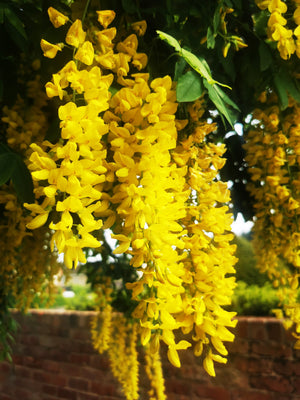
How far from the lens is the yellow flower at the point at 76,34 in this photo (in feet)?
2.18

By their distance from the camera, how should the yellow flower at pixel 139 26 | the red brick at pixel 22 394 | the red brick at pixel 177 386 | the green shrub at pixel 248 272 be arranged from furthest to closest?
the red brick at pixel 22 394, the green shrub at pixel 248 272, the red brick at pixel 177 386, the yellow flower at pixel 139 26

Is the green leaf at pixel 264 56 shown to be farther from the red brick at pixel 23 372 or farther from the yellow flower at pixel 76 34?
the red brick at pixel 23 372

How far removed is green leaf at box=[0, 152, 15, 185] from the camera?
2.63ft

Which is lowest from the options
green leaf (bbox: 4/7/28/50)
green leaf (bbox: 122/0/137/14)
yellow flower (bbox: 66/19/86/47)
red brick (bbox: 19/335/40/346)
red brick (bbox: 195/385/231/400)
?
red brick (bbox: 195/385/231/400)

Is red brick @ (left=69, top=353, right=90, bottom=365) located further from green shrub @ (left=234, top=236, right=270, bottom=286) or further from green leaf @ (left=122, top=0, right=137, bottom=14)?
green leaf @ (left=122, top=0, right=137, bottom=14)

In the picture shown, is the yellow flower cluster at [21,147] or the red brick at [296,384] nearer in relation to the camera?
the yellow flower cluster at [21,147]

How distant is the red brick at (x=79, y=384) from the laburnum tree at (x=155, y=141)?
2.10m

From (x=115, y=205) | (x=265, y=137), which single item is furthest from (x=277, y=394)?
(x=115, y=205)

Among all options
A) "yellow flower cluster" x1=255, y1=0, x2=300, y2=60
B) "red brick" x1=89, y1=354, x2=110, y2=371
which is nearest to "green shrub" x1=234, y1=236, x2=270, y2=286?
"red brick" x1=89, y1=354, x2=110, y2=371

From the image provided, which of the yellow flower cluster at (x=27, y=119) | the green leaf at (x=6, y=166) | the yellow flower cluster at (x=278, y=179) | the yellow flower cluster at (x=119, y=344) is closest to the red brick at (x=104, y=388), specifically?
the yellow flower cluster at (x=119, y=344)

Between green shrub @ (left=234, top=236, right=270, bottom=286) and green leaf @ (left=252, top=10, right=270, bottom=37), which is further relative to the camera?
green shrub @ (left=234, top=236, right=270, bottom=286)

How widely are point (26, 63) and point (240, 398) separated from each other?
2.00 meters

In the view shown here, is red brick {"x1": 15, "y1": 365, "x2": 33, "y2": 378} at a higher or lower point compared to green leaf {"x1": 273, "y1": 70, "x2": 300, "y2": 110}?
lower

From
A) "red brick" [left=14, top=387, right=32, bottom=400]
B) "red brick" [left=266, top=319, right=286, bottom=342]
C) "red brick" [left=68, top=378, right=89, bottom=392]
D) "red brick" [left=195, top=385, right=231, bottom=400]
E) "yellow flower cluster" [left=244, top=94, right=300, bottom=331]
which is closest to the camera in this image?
"yellow flower cluster" [left=244, top=94, right=300, bottom=331]
